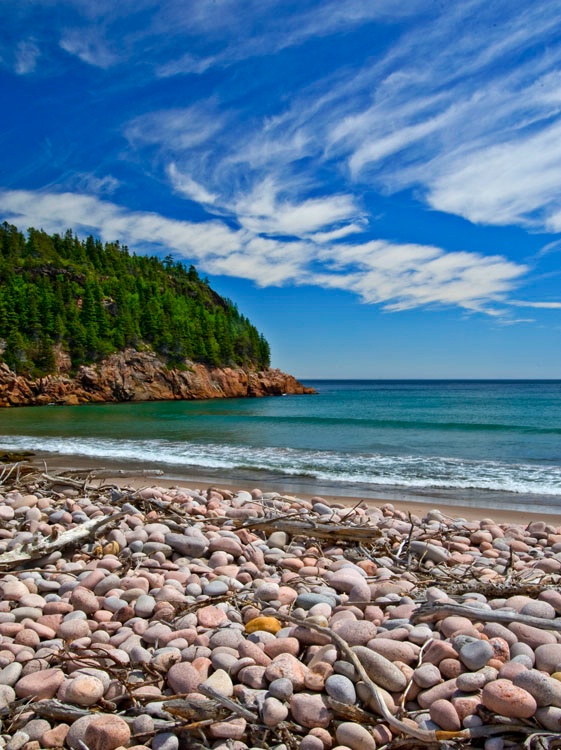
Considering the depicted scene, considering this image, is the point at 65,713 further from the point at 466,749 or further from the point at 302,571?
the point at 302,571

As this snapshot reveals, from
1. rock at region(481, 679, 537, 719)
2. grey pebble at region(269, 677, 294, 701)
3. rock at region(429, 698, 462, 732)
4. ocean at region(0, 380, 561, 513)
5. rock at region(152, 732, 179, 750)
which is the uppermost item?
rock at region(481, 679, 537, 719)

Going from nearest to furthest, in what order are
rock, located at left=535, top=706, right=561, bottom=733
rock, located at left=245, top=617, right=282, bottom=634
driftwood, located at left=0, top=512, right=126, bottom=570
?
rock, located at left=535, top=706, right=561, bottom=733 → rock, located at left=245, top=617, right=282, bottom=634 → driftwood, located at left=0, top=512, right=126, bottom=570

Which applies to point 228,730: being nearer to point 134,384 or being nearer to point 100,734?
point 100,734

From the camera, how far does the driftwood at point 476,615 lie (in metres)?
2.71

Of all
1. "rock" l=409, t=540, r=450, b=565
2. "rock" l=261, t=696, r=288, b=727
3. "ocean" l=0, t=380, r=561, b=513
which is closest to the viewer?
"rock" l=261, t=696, r=288, b=727

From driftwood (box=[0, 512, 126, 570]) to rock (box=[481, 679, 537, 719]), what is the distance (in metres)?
3.43

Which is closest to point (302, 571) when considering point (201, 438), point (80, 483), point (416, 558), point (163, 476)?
point (416, 558)

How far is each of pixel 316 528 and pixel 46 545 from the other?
8.10ft

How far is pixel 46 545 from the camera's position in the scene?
13.3 ft

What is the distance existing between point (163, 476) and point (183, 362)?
55.9 metres

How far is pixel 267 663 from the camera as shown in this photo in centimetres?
254

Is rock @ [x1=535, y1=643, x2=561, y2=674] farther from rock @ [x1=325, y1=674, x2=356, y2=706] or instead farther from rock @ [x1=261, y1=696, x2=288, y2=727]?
rock @ [x1=261, y1=696, x2=288, y2=727]

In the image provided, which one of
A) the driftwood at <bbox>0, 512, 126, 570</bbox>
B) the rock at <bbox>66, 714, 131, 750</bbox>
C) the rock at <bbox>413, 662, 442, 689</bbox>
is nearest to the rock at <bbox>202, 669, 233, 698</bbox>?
the rock at <bbox>66, 714, 131, 750</bbox>

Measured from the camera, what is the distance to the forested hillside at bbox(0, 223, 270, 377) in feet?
190
